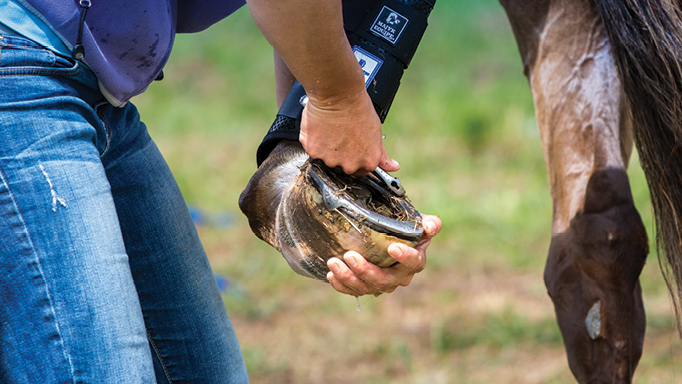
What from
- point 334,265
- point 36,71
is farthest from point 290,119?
point 36,71

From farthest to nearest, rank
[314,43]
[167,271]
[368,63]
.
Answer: [167,271], [368,63], [314,43]

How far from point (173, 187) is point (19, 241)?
0.41m

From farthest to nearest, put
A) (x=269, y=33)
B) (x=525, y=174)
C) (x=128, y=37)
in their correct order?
(x=525, y=174) → (x=128, y=37) → (x=269, y=33)

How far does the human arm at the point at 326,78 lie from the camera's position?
0.80m

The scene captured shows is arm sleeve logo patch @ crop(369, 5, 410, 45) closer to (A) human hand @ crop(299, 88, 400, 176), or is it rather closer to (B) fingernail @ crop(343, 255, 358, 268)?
(A) human hand @ crop(299, 88, 400, 176)

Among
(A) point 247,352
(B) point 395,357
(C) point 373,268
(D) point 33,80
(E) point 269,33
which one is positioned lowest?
(A) point 247,352

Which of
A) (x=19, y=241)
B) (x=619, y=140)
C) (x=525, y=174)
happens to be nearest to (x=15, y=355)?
(x=19, y=241)

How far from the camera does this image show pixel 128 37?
95 cm

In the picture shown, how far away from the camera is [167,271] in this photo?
120 centimetres

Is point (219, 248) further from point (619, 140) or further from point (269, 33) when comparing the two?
point (269, 33)

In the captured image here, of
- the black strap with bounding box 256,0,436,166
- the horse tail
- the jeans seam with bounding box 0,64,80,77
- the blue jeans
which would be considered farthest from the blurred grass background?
the jeans seam with bounding box 0,64,80,77

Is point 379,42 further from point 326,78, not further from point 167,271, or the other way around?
point 167,271

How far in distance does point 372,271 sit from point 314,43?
1.18ft

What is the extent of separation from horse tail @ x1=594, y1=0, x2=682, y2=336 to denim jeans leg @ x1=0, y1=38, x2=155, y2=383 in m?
1.09
